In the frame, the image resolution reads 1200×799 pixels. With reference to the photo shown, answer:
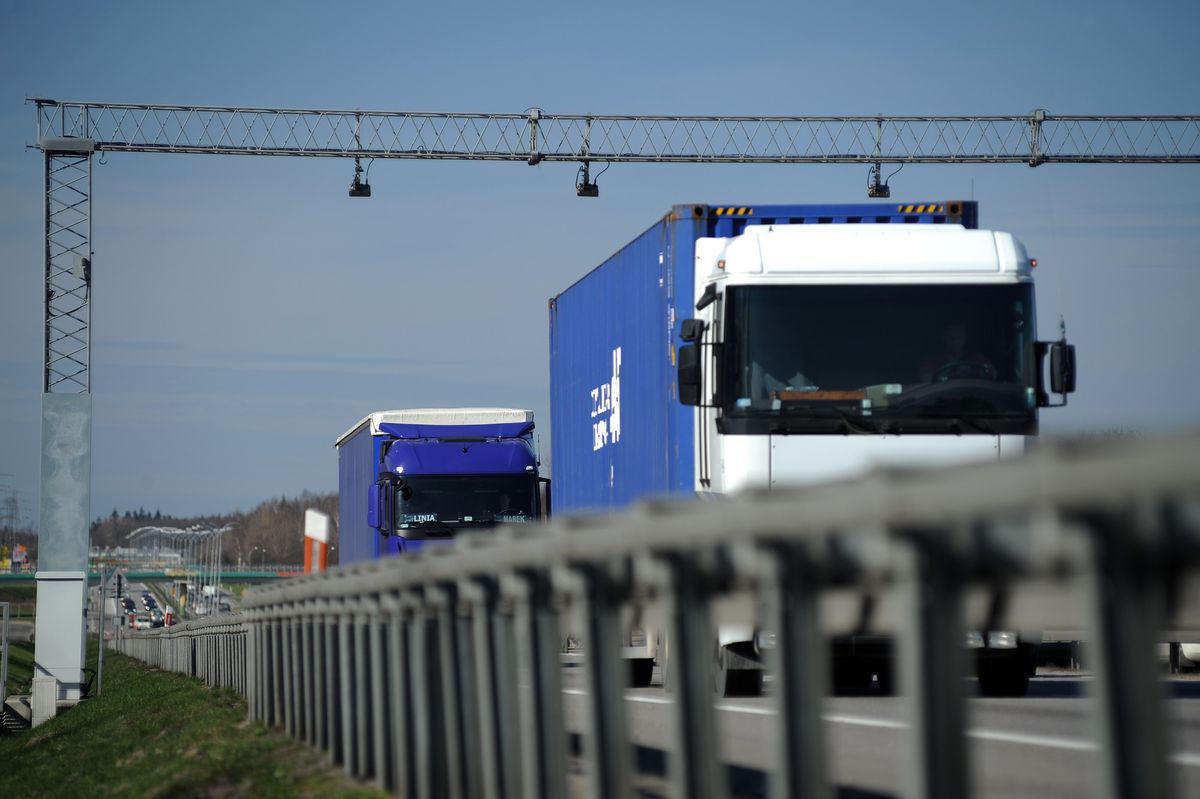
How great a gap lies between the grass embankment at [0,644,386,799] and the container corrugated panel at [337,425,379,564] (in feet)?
20.1

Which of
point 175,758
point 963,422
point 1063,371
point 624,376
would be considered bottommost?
point 175,758

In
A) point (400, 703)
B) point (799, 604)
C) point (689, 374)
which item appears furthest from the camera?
point (689, 374)

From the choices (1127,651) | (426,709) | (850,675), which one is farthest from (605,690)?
(850,675)

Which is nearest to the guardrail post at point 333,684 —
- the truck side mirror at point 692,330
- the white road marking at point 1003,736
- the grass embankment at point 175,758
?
the grass embankment at point 175,758

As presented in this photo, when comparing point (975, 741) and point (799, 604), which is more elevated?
point (799, 604)

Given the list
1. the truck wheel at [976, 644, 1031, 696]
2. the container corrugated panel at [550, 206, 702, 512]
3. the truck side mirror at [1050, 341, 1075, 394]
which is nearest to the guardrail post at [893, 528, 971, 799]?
the truck side mirror at [1050, 341, 1075, 394]

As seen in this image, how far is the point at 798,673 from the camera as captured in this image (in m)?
3.95

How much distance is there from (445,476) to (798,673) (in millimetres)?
23230

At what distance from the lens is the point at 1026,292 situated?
1362 cm

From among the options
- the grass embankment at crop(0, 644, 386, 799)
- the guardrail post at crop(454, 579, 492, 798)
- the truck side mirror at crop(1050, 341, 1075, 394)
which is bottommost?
the grass embankment at crop(0, 644, 386, 799)

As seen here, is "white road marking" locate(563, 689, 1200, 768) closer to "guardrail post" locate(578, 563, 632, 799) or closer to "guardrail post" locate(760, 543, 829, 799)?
"guardrail post" locate(578, 563, 632, 799)

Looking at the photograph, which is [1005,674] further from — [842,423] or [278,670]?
[278,670]

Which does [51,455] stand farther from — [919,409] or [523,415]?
[919,409]

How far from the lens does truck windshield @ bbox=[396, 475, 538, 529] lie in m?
26.7
